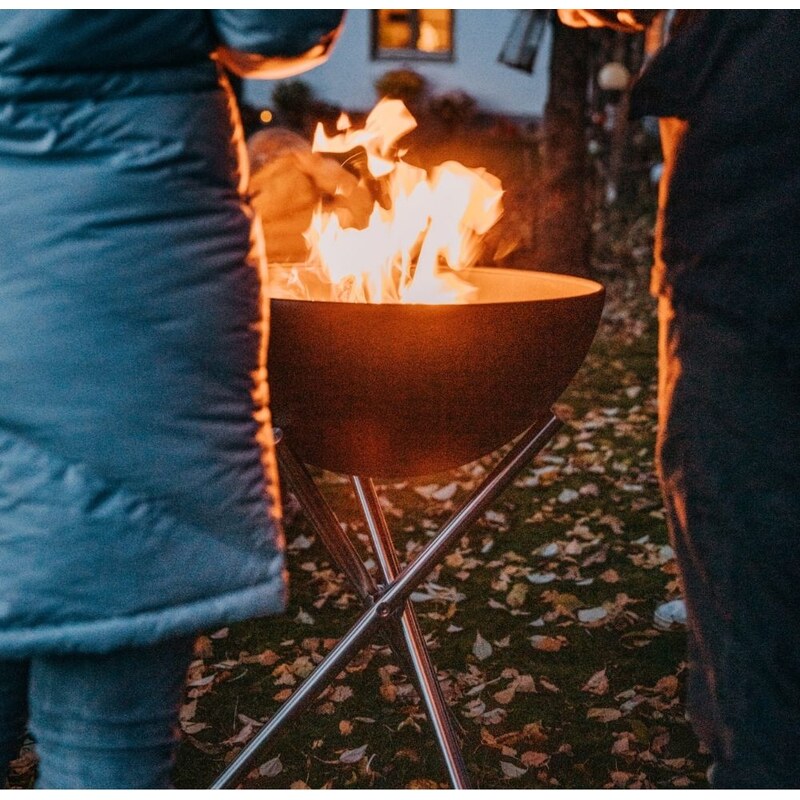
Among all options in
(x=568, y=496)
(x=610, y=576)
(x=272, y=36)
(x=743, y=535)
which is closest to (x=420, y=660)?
(x=743, y=535)

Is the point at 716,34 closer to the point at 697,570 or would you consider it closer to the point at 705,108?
the point at 705,108

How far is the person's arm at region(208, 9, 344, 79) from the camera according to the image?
1.21 m

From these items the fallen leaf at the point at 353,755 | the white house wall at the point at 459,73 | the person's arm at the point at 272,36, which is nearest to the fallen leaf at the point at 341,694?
the fallen leaf at the point at 353,755

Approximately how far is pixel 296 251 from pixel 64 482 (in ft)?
6.70

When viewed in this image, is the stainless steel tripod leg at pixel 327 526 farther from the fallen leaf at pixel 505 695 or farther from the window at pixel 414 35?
the window at pixel 414 35

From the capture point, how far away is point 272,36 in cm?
123

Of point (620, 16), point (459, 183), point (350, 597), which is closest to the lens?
point (620, 16)

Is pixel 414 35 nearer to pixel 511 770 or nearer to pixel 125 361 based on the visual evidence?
pixel 511 770

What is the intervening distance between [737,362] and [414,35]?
20.4m

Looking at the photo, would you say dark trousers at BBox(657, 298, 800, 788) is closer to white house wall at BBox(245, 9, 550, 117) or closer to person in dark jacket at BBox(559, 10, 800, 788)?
person in dark jacket at BBox(559, 10, 800, 788)

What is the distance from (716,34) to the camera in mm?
1492

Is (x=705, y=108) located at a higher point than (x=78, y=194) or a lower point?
higher

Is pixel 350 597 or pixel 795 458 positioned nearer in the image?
pixel 795 458

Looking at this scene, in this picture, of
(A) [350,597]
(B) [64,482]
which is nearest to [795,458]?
(B) [64,482]
